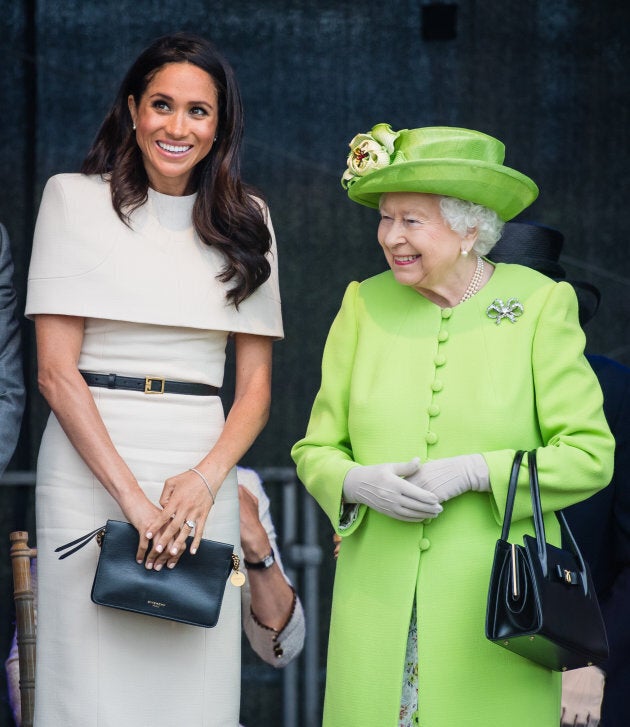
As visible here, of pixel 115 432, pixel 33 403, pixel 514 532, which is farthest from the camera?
pixel 33 403

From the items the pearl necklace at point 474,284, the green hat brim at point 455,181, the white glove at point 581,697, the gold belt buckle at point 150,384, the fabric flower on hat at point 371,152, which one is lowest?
the white glove at point 581,697

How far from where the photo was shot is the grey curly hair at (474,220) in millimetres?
3264

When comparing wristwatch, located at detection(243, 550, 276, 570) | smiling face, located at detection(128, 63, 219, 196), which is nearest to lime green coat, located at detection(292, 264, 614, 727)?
smiling face, located at detection(128, 63, 219, 196)

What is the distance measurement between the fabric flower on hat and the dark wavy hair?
33 cm

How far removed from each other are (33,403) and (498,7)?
2106mm

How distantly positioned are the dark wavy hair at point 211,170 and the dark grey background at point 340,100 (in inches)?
56.0

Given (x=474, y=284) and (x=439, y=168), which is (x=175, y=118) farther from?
(x=474, y=284)

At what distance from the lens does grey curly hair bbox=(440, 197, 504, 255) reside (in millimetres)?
3264

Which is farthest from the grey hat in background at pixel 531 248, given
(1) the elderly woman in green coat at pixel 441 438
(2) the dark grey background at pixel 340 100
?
(2) the dark grey background at pixel 340 100

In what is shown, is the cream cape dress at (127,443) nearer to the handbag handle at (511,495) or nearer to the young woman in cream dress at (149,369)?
the young woman in cream dress at (149,369)

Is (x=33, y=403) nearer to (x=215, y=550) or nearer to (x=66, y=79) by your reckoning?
(x=66, y=79)

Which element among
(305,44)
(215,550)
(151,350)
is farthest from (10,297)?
(305,44)

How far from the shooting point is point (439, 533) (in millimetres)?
3162

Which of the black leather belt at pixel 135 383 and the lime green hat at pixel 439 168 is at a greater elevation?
the lime green hat at pixel 439 168
